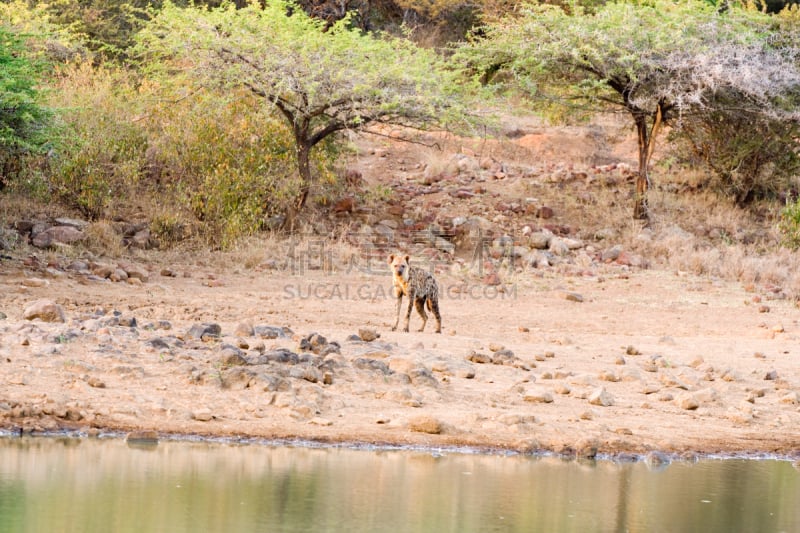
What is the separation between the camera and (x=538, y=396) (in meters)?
9.36

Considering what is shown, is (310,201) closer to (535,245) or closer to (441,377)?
(535,245)

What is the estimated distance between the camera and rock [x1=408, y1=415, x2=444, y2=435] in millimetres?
8328

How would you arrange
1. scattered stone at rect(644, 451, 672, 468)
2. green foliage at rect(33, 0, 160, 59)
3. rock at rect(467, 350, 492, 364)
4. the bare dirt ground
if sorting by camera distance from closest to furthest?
1. scattered stone at rect(644, 451, 672, 468)
2. the bare dirt ground
3. rock at rect(467, 350, 492, 364)
4. green foliage at rect(33, 0, 160, 59)

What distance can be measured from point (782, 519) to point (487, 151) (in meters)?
20.7

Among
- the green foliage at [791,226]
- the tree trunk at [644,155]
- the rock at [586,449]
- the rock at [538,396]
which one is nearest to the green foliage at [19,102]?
the rock at [538,396]

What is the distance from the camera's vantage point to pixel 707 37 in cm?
2164

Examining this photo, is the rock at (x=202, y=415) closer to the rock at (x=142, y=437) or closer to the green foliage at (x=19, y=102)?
the rock at (x=142, y=437)

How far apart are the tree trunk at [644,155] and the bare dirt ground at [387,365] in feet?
19.5

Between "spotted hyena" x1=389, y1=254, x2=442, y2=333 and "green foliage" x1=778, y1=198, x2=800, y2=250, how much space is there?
9969mm

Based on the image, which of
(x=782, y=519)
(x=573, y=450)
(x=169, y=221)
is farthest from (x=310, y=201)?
(x=782, y=519)

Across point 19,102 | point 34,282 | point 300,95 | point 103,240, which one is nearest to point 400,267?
point 34,282

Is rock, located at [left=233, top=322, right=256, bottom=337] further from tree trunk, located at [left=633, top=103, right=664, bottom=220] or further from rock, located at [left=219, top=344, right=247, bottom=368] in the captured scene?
tree trunk, located at [left=633, top=103, right=664, bottom=220]

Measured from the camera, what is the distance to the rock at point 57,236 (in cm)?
1697

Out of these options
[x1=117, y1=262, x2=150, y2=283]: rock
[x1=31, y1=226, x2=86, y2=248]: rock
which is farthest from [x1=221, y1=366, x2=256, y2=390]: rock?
[x1=31, y1=226, x2=86, y2=248]: rock
